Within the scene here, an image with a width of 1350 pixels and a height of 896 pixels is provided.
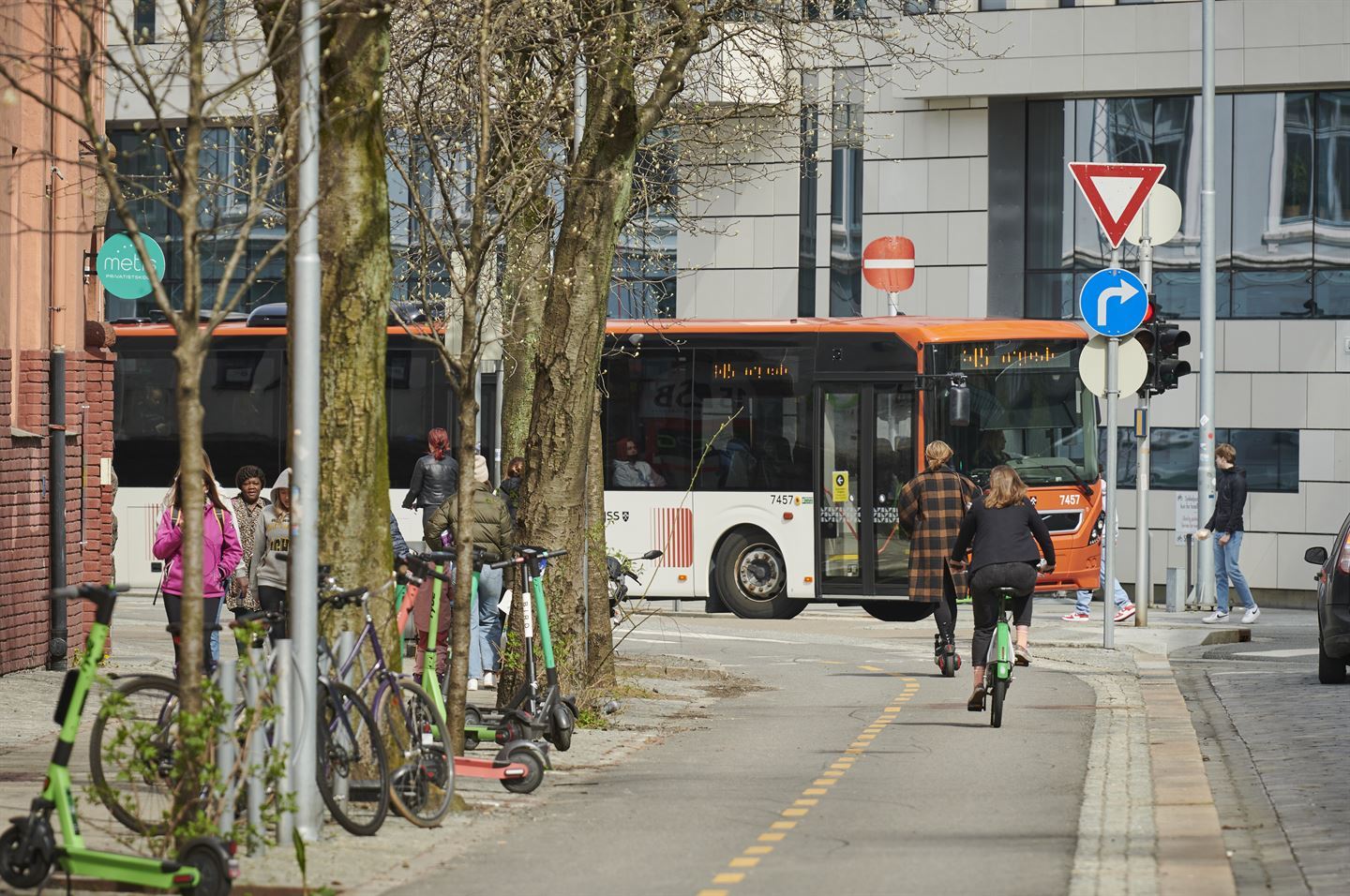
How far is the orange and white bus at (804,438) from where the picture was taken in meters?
24.3

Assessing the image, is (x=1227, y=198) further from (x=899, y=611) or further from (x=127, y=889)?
(x=127, y=889)

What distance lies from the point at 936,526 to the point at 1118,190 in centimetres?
443

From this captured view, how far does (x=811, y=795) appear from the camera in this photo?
1087cm

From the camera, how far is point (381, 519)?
9820mm

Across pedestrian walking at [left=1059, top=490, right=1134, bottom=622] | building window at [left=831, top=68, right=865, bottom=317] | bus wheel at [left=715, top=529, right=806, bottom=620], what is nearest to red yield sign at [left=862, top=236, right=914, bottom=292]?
building window at [left=831, top=68, right=865, bottom=317]

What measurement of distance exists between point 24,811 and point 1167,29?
80.0ft

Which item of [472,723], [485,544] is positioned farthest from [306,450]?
[485,544]

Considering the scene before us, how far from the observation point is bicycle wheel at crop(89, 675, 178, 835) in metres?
7.88

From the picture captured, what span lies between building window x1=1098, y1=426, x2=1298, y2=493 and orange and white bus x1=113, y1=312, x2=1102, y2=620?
20.9 feet

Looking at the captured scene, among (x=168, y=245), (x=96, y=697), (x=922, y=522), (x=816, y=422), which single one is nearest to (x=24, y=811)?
(x=96, y=697)

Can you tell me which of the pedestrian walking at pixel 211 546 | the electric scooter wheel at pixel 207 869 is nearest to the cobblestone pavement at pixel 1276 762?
the electric scooter wheel at pixel 207 869

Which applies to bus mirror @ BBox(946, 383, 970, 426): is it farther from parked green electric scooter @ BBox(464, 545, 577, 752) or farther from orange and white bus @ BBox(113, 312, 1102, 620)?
parked green electric scooter @ BBox(464, 545, 577, 752)

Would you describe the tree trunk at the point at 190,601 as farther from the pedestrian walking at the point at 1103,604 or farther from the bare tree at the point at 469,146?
the pedestrian walking at the point at 1103,604

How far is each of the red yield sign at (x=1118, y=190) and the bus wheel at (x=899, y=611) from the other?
252 inches
